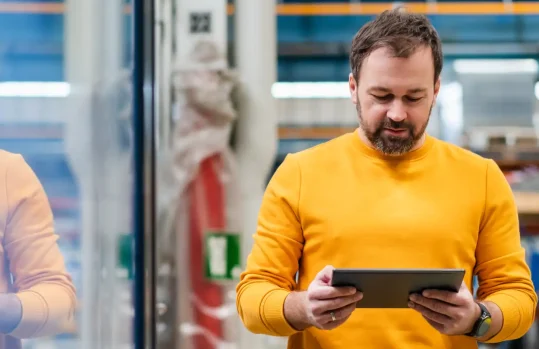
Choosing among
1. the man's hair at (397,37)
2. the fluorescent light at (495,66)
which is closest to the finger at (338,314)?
the man's hair at (397,37)

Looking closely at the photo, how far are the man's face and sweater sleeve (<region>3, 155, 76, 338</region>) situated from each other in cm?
71

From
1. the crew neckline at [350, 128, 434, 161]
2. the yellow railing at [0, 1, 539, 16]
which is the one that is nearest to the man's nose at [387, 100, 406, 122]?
the crew neckline at [350, 128, 434, 161]

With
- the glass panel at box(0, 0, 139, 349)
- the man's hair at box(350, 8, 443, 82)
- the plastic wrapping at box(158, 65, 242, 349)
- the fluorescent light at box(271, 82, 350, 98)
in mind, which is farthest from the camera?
the fluorescent light at box(271, 82, 350, 98)

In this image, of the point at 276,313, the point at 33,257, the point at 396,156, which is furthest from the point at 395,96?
the point at 33,257

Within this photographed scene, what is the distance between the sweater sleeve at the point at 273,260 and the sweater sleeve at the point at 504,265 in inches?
15.3

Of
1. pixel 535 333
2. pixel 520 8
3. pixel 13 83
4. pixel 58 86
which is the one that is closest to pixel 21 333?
pixel 13 83

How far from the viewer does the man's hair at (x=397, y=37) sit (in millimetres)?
1458

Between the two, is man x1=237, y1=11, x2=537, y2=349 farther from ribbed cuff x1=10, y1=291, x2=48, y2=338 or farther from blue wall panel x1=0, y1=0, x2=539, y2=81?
blue wall panel x1=0, y1=0, x2=539, y2=81

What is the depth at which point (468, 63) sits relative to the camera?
17.2 ft

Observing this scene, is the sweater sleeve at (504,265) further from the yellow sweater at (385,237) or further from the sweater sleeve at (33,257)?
the sweater sleeve at (33,257)

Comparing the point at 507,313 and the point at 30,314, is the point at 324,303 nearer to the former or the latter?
the point at 507,313

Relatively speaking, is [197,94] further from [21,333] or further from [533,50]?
[533,50]

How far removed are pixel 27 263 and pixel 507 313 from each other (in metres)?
0.97

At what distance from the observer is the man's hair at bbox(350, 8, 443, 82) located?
146 cm
